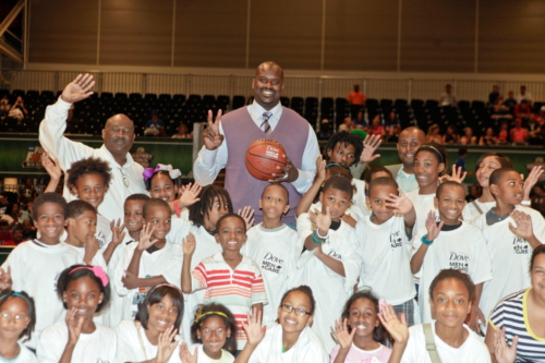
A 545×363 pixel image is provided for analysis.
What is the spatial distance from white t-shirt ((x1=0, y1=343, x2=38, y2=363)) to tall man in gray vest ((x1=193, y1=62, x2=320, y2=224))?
78.1 inches

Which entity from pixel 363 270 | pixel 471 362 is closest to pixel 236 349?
pixel 363 270

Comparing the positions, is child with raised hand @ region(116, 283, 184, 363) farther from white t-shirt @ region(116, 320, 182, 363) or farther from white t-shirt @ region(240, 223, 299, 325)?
white t-shirt @ region(240, 223, 299, 325)

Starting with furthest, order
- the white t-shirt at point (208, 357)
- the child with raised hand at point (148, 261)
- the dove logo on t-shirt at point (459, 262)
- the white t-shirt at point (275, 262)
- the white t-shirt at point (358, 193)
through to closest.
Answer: the white t-shirt at point (358, 193) < the white t-shirt at point (275, 262) < the dove logo on t-shirt at point (459, 262) < the child with raised hand at point (148, 261) < the white t-shirt at point (208, 357)

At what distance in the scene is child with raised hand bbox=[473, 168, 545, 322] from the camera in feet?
17.4

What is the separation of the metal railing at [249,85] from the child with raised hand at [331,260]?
14.4m

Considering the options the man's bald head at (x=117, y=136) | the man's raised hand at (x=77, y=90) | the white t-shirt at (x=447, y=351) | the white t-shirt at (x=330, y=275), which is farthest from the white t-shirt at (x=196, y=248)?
the white t-shirt at (x=447, y=351)

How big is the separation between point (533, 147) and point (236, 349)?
1052cm

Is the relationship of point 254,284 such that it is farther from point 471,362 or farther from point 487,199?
point 487,199

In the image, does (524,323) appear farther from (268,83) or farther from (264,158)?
(268,83)

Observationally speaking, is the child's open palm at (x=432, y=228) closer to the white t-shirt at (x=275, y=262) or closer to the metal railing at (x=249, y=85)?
the white t-shirt at (x=275, y=262)

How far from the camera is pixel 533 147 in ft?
45.0

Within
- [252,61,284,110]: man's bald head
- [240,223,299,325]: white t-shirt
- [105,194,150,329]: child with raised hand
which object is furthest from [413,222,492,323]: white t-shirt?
[105,194,150,329]: child with raised hand

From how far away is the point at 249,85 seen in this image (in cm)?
1927

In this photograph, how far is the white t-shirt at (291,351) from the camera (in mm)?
4449
